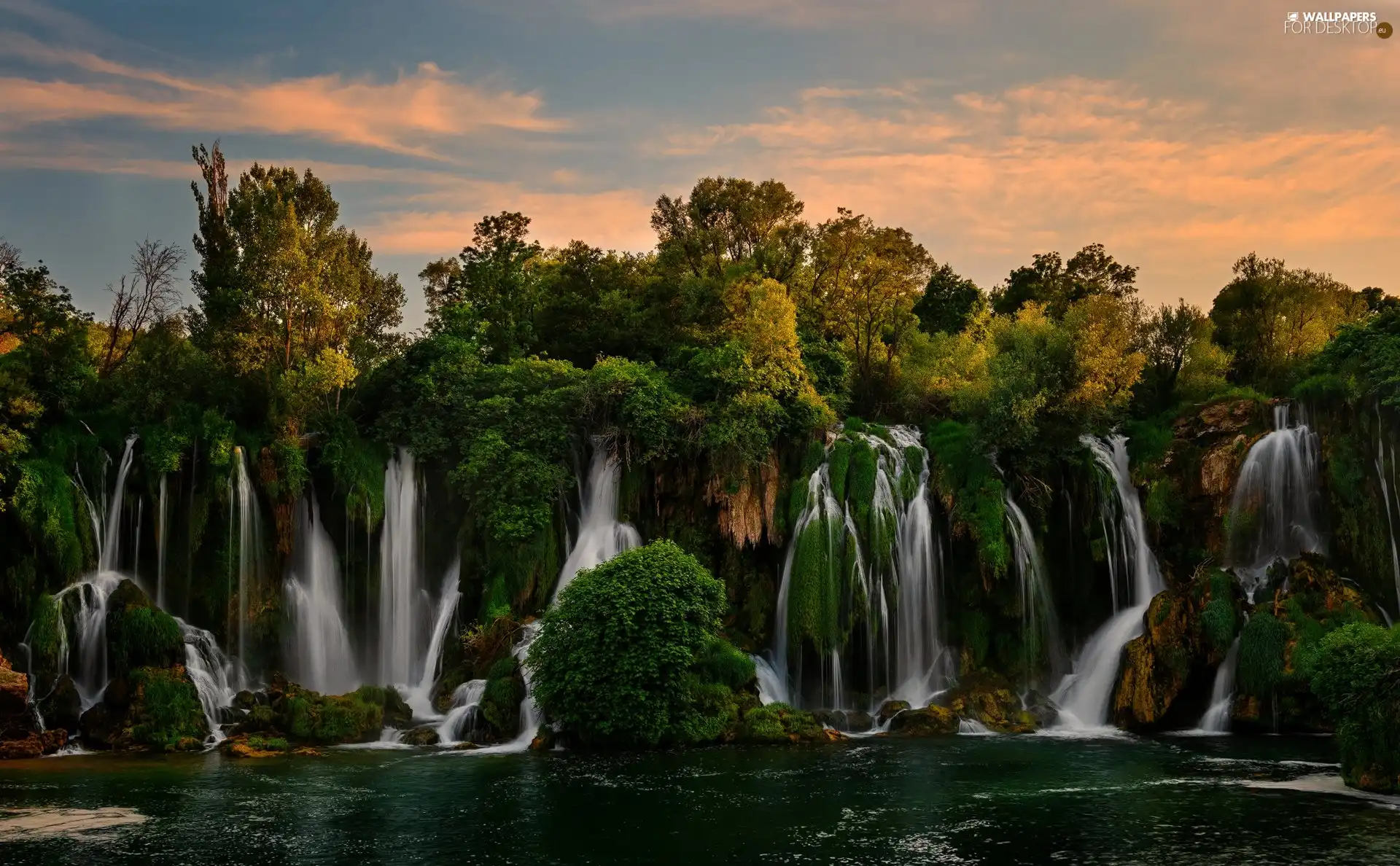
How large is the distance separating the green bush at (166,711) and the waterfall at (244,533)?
4961 millimetres

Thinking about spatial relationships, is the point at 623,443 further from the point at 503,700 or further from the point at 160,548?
the point at 160,548

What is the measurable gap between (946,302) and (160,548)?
38.5 metres

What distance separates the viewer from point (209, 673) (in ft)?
117

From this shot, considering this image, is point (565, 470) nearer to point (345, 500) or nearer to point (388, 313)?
point (345, 500)

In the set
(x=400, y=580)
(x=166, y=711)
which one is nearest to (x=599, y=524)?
(x=400, y=580)

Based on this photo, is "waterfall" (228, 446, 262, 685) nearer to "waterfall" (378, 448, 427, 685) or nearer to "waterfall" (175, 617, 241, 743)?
"waterfall" (175, 617, 241, 743)

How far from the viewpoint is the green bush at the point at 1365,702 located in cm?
2366

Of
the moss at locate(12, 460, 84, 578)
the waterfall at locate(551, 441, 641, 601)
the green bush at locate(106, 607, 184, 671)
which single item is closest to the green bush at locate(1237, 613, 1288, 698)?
the waterfall at locate(551, 441, 641, 601)

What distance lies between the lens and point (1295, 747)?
30.5 meters

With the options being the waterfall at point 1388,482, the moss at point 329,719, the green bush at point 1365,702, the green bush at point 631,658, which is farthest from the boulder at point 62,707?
the waterfall at point 1388,482

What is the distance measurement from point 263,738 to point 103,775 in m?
5.15

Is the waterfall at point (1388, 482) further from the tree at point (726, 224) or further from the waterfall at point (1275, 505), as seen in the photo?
the tree at point (726, 224)

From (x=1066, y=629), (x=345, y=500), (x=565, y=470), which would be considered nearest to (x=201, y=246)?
(x=345, y=500)

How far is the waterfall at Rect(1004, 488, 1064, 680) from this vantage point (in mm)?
39375
